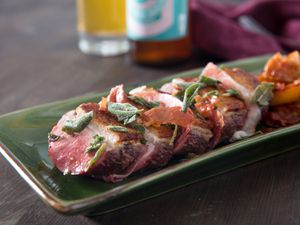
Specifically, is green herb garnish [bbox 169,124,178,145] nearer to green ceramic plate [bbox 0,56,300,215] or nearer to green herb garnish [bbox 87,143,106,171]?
green ceramic plate [bbox 0,56,300,215]

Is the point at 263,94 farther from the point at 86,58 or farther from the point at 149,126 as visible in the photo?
the point at 86,58

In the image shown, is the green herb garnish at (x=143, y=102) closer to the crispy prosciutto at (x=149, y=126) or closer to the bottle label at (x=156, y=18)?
the crispy prosciutto at (x=149, y=126)

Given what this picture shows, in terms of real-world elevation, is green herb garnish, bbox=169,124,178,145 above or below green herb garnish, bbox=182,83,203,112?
below

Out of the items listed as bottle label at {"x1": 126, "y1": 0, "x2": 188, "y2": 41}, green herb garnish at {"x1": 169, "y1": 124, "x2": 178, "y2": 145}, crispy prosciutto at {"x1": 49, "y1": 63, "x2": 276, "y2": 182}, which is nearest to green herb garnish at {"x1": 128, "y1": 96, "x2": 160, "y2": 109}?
crispy prosciutto at {"x1": 49, "y1": 63, "x2": 276, "y2": 182}

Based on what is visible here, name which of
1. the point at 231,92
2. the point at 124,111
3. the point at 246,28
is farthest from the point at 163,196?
the point at 246,28

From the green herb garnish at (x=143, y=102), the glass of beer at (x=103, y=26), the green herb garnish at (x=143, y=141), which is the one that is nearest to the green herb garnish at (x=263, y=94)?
the green herb garnish at (x=143, y=102)

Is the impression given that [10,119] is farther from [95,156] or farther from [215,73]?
[215,73]

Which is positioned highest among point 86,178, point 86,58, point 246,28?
point 86,178
